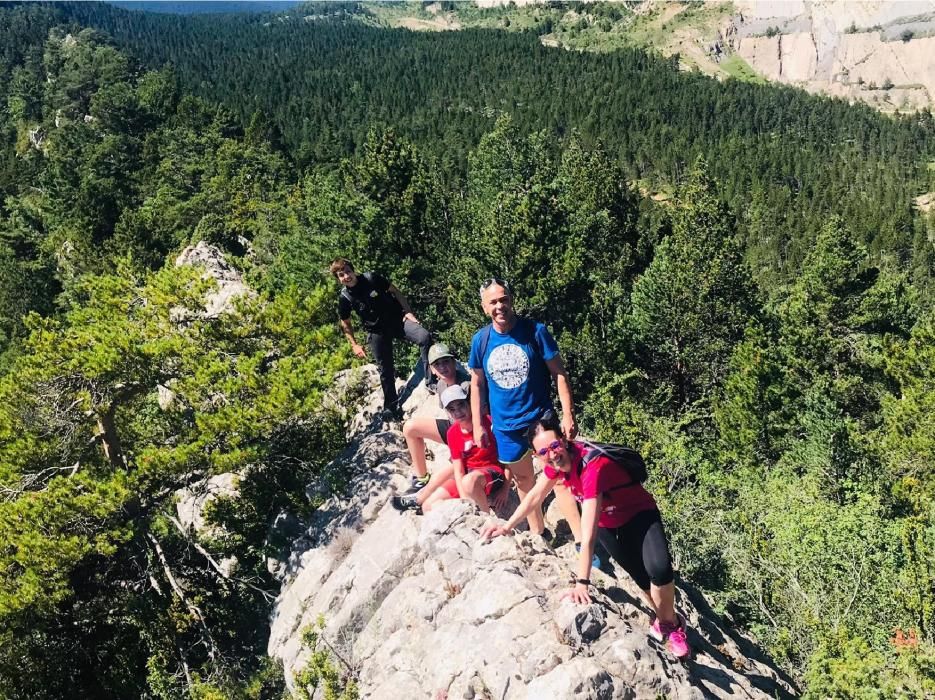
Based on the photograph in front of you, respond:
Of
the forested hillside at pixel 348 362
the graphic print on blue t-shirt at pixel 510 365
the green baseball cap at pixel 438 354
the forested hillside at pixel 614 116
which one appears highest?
the forested hillside at pixel 614 116

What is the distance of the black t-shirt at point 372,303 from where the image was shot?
30.0ft

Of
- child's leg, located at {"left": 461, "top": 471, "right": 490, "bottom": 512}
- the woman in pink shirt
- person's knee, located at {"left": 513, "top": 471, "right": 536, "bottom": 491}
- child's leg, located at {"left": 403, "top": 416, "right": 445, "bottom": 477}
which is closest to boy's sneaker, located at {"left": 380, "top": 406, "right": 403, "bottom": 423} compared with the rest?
child's leg, located at {"left": 403, "top": 416, "right": 445, "bottom": 477}

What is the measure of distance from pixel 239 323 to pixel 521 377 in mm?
6637

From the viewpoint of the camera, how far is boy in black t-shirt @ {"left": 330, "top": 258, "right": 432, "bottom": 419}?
9.11 meters

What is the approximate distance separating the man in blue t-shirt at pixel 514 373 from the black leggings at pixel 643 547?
100 cm

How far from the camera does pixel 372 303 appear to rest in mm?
9266

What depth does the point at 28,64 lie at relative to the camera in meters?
111

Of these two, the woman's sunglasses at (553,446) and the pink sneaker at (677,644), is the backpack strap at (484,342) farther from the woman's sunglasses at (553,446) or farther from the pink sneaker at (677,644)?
the pink sneaker at (677,644)

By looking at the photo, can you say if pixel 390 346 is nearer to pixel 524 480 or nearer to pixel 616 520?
pixel 524 480

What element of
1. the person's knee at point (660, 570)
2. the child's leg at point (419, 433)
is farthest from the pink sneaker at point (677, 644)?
the child's leg at point (419, 433)

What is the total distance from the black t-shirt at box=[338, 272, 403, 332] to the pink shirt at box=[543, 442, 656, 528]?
4.49 meters

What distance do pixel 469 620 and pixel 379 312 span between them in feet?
15.6

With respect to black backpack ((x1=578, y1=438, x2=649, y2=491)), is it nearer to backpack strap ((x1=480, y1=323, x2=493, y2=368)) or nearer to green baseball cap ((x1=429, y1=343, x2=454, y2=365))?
backpack strap ((x1=480, y1=323, x2=493, y2=368))

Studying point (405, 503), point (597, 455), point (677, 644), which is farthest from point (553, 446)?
point (405, 503)
